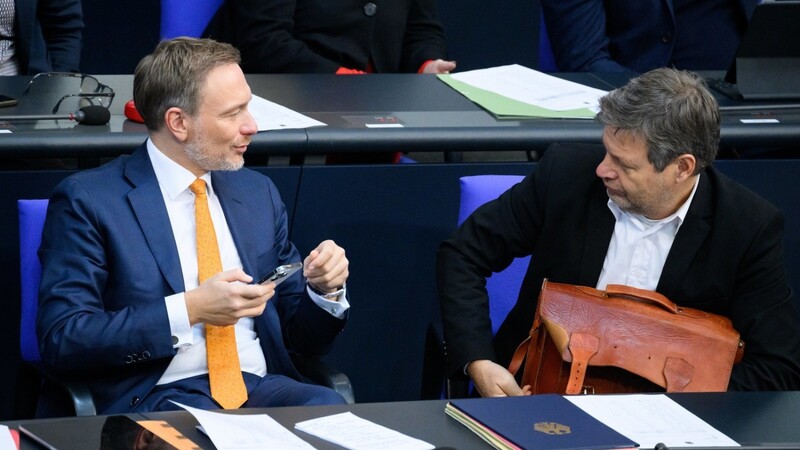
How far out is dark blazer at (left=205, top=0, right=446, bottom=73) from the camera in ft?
13.3

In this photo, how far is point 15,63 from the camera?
13.3 feet

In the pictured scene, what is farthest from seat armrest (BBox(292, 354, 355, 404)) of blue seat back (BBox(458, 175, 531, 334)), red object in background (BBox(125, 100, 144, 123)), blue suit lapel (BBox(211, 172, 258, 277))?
red object in background (BBox(125, 100, 144, 123))

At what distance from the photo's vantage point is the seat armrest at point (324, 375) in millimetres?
2664

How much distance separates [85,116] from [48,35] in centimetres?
127

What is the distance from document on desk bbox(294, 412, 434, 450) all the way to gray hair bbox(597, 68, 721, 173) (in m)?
1.01

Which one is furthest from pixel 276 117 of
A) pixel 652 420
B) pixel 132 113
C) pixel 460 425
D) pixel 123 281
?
pixel 652 420

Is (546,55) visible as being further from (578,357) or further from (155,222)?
(155,222)

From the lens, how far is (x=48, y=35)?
14.0 feet

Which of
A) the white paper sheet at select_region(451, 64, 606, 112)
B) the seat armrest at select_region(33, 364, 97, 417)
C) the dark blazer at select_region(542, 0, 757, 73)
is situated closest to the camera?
the seat armrest at select_region(33, 364, 97, 417)

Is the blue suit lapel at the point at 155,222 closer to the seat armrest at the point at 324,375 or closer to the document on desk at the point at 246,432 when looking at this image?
the seat armrest at the point at 324,375

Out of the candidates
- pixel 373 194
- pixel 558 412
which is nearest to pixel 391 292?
pixel 373 194

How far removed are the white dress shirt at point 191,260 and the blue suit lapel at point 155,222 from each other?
0.03 meters

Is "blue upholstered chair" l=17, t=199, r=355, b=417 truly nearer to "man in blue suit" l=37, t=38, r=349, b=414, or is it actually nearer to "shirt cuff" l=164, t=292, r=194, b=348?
"man in blue suit" l=37, t=38, r=349, b=414

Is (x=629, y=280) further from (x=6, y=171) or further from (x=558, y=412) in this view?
(x=6, y=171)
